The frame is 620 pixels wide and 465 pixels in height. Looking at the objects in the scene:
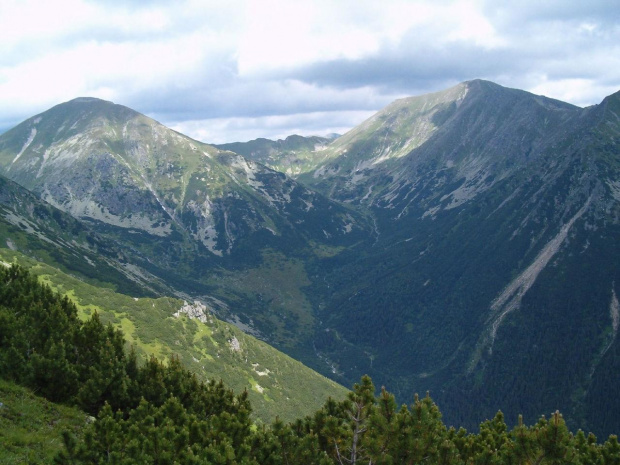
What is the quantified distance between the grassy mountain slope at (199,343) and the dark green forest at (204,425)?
228 feet

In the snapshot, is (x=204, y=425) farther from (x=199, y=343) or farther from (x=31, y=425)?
(x=199, y=343)

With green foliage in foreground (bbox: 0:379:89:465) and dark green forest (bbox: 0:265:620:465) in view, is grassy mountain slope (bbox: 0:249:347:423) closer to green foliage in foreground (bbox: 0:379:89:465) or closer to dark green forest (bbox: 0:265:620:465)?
dark green forest (bbox: 0:265:620:465)

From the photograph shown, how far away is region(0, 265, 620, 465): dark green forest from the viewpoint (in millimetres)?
26234

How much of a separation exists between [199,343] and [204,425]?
11600cm

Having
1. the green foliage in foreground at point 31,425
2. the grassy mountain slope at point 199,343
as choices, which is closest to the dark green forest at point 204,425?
the green foliage in foreground at point 31,425

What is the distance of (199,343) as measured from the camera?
14150 cm

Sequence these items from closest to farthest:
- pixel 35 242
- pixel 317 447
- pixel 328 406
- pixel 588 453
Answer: pixel 317 447 → pixel 588 453 → pixel 328 406 → pixel 35 242

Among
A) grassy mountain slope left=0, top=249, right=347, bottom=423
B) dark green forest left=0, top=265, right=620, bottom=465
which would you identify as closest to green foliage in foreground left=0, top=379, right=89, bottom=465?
dark green forest left=0, top=265, right=620, bottom=465

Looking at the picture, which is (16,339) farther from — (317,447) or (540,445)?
(540,445)

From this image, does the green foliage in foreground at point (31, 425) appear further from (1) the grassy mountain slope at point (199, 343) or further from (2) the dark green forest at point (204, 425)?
(1) the grassy mountain slope at point (199, 343)

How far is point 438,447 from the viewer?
96.1ft

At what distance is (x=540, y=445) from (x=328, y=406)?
17824 millimetres

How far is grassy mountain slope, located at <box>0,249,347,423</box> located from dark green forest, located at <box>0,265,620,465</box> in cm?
6942

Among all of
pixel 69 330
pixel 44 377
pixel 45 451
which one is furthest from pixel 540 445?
pixel 69 330
